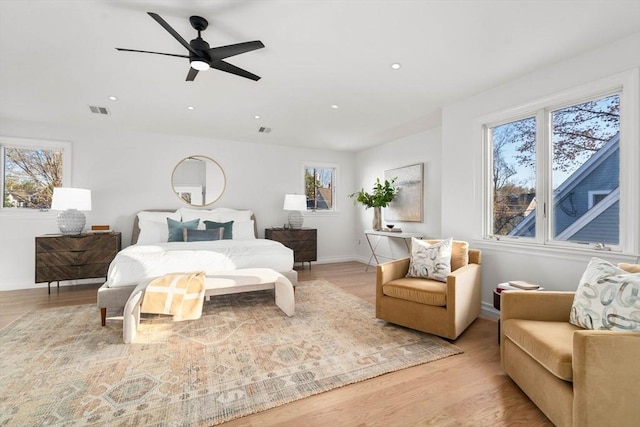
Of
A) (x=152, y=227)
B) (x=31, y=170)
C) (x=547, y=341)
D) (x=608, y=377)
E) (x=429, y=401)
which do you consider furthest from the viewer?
(x=152, y=227)

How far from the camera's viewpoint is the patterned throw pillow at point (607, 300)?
1479 millimetres

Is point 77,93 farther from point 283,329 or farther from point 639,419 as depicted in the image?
point 639,419

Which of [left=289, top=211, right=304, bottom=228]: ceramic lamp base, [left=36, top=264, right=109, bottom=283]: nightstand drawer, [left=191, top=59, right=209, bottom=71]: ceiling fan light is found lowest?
[left=36, top=264, right=109, bottom=283]: nightstand drawer

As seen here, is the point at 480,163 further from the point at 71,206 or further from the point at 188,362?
the point at 71,206

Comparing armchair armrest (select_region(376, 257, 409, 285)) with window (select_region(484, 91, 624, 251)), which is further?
armchair armrest (select_region(376, 257, 409, 285))

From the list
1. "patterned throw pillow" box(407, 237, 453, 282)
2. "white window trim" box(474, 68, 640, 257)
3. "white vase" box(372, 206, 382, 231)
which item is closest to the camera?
"white window trim" box(474, 68, 640, 257)

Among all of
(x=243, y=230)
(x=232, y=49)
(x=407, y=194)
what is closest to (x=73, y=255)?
(x=243, y=230)

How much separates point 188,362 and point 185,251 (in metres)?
1.57

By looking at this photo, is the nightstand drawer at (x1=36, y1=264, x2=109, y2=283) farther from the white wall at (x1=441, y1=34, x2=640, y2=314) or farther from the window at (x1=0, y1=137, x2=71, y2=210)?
the white wall at (x1=441, y1=34, x2=640, y2=314)

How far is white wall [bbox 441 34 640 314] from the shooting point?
2416 mm

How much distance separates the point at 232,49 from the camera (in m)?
2.14

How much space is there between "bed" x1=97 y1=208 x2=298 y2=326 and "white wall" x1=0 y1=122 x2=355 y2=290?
1.24ft

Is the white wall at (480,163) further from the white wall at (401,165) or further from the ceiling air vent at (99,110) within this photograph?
the ceiling air vent at (99,110)

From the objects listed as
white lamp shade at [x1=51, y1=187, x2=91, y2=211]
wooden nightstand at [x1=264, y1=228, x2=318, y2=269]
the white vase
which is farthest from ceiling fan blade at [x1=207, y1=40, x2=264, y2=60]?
the white vase
